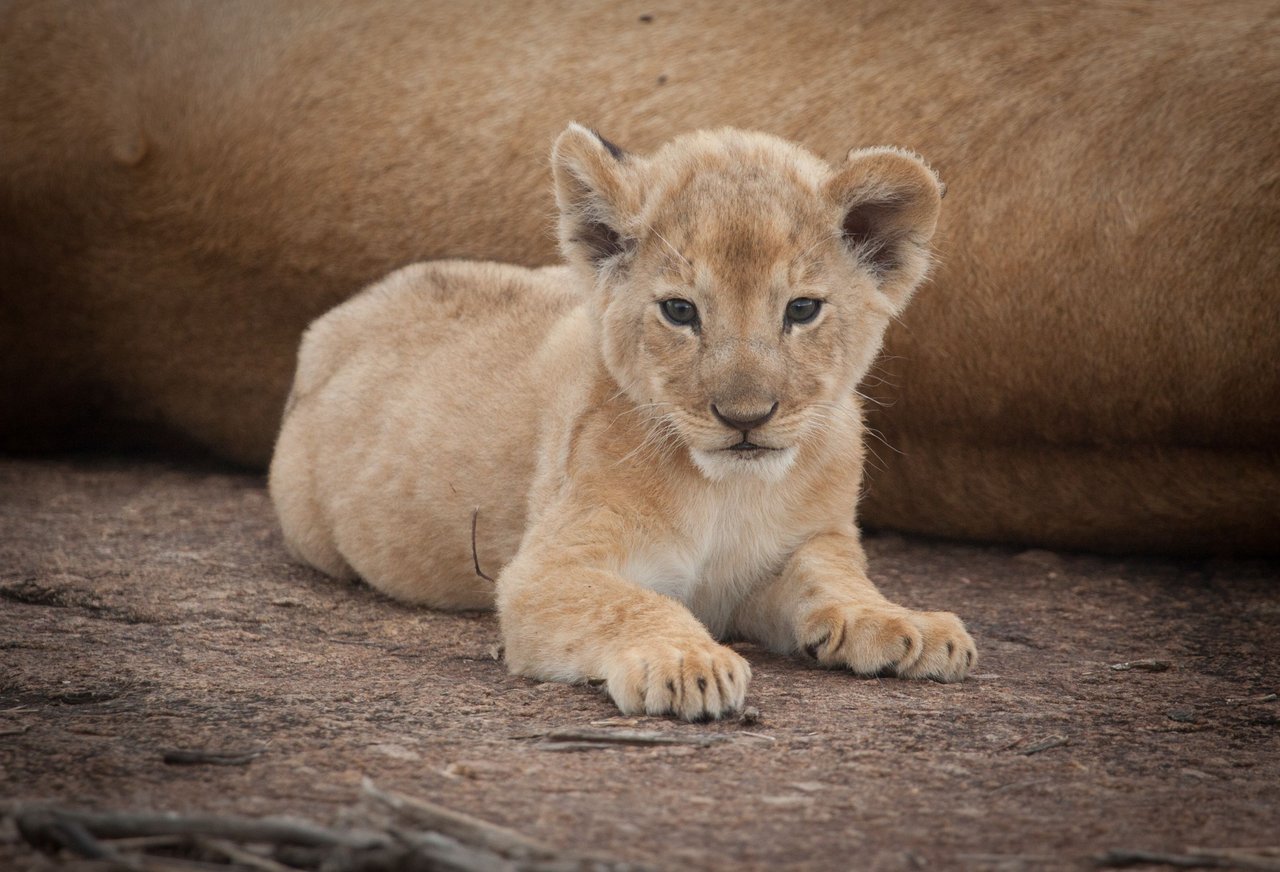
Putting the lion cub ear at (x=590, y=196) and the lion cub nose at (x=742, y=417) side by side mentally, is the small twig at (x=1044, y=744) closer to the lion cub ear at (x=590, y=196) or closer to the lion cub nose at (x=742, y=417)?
the lion cub nose at (x=742, y=417)

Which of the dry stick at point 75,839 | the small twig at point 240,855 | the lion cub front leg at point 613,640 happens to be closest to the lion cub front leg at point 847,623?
the lion cub front leg at point 613,640

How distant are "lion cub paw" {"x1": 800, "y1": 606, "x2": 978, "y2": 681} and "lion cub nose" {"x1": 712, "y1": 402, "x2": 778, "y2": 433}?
0.63 m


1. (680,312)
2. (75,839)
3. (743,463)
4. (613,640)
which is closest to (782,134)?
(680,312)

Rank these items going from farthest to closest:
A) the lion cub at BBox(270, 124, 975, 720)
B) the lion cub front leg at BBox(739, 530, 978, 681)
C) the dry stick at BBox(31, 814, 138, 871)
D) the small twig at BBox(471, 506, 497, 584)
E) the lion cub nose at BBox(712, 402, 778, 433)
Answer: the small twig at BBox(471, 506, 497, 584) → the lion cub front leg at BBox(739, 530, 978, 681) → the lion cub at BBox(270, 124, 975, 720) → the lion cub nose at BBox(712, 402, 778, 433) → the dry stick at BBox(31, 814, 138, 871)

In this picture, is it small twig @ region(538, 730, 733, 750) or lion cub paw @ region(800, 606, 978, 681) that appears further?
lion cub paw @ region(800, 606, 978, 681)

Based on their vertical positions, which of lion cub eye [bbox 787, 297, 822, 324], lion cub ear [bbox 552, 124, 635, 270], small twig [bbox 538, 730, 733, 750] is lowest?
small twig [bbox 538, 730, 733, 750]

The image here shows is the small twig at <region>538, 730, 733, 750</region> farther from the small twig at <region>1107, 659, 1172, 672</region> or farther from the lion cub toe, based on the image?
the small twig at <region>1107, 659, 1172, 672</region>

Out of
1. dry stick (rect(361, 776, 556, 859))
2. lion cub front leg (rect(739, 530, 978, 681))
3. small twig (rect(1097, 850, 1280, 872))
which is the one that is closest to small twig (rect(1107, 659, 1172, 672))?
lion cub front leg (rect(739, 530, 978, 681))

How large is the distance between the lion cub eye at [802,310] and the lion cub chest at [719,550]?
0.56 meters

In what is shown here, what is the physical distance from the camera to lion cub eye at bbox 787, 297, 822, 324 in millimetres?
4055

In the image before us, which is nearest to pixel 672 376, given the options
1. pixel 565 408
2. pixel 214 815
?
pixel 565 408

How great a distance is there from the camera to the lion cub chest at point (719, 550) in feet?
14.3

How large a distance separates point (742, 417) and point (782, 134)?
2480 mm

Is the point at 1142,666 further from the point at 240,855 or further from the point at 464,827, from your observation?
the point at 240,855
